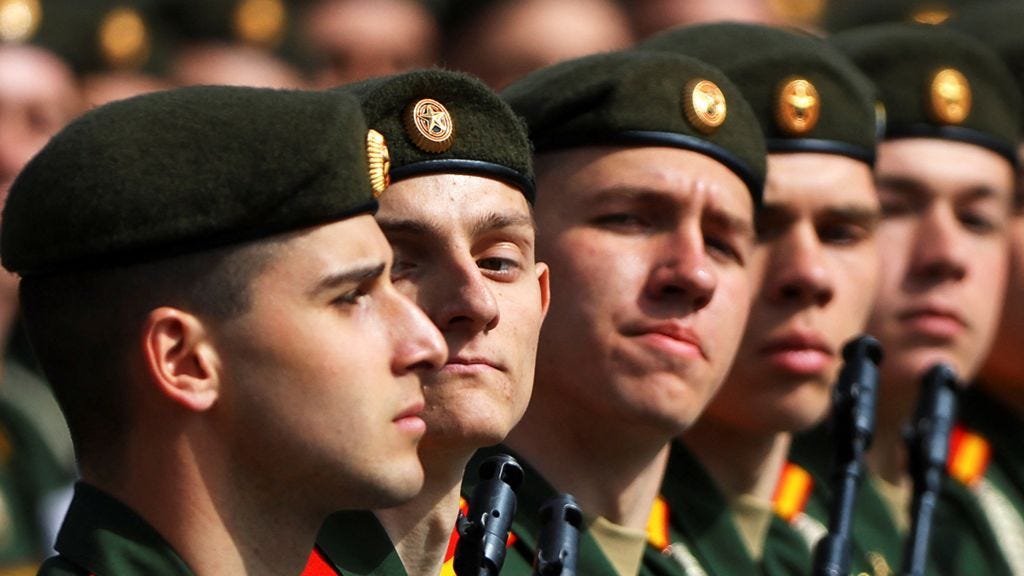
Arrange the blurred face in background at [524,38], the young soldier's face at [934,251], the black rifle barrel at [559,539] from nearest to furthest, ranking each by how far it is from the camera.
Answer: the black rifle barrel at [559,539] < the young soldier's face at [934,251] < the blurred face in background at [524,38]

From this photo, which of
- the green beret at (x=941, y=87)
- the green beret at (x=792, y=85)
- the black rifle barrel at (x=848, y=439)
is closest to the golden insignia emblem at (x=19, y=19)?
the green beret at (x=941, y=87)

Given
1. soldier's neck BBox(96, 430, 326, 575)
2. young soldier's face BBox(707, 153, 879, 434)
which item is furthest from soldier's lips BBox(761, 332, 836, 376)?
soldier's neck BBox(96, 430, 326, 575)

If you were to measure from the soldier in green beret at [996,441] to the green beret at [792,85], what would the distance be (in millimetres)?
1318

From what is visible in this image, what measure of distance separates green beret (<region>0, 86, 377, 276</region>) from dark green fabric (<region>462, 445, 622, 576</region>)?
3.81ft

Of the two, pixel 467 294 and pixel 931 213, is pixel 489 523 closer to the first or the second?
pixel 467 294

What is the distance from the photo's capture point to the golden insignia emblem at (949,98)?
6781mm

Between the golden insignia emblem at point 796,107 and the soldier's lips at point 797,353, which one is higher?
the golden insignia emblem at point 796,107

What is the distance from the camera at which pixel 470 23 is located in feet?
27.0

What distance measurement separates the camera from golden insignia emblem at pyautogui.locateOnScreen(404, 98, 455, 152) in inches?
175

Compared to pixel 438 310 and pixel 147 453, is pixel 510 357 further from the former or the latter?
pixel 147 453

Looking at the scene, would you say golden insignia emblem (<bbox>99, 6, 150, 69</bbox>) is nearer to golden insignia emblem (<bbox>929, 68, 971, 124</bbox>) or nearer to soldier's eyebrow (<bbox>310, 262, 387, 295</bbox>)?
golden insignia emblem (<bbox>929, 68, 971, 124</bbox>)

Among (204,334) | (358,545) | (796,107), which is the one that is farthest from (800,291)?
(204,334)

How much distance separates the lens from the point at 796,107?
→ 232 inches

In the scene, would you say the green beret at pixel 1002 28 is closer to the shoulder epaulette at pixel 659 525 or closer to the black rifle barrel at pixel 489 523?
the shoulder epaulette at pixel 659 525
